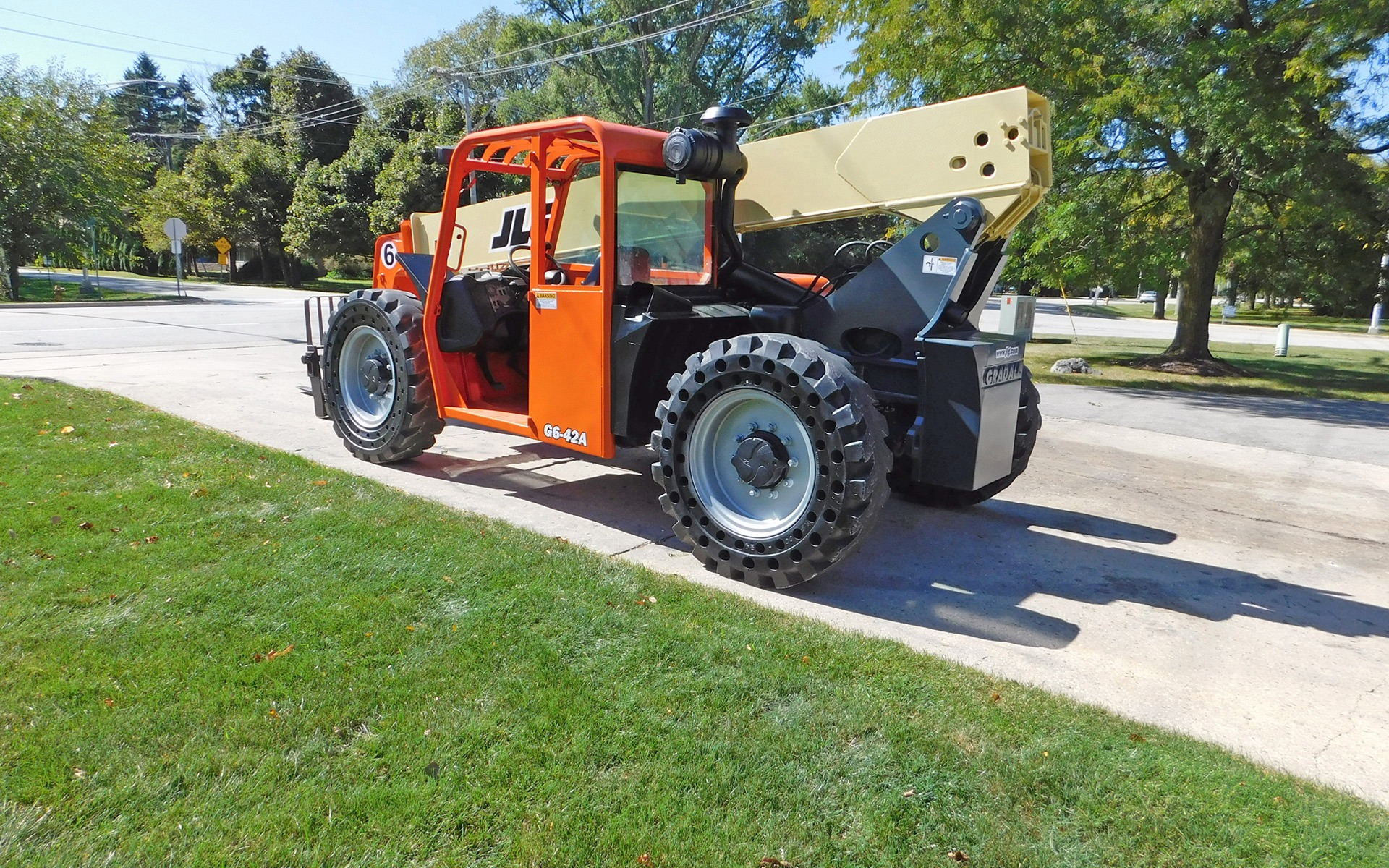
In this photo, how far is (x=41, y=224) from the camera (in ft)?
96.3

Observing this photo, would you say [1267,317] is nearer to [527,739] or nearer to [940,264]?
[940,264]

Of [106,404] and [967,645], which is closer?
[967,645]

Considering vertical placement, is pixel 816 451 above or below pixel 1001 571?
above

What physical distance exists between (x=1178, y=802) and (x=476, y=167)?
5.68 meters

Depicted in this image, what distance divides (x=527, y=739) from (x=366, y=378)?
4.82m

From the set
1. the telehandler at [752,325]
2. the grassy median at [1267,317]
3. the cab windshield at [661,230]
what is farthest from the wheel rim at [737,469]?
the grassy median at [1267,317]

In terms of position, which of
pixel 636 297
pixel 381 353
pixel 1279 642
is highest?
pixel 636 297

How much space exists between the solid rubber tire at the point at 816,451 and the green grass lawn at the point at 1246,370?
1150cm

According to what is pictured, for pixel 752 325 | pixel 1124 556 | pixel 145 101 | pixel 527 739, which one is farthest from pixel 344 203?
pixel 145 101

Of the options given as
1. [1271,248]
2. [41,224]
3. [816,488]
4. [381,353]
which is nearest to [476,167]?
[381,353]

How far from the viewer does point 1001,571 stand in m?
5.45

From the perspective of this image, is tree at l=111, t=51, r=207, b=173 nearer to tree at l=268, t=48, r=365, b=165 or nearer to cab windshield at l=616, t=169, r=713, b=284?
tree at l=268, t=48, r=365, b=165

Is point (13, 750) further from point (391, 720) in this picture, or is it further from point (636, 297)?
point (636, 297)

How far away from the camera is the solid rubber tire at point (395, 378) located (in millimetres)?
6742
